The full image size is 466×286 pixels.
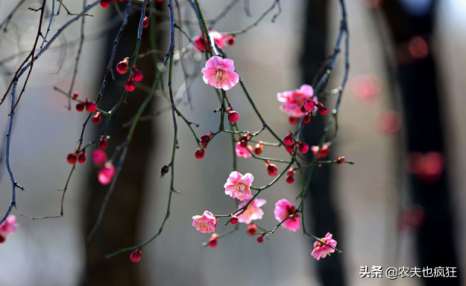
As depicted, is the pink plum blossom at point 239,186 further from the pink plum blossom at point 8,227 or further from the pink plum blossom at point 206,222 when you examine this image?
the pink plum blossom at point 8,227

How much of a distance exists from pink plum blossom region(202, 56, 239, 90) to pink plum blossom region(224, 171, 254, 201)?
6.4 inches

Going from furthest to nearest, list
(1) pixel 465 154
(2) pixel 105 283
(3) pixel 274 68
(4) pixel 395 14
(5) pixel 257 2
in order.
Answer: (1) pixel 465 154
(3) pixel 274 68
(5) pixel 257 2
(4) pixel 395 14
(2) pixel 105 283

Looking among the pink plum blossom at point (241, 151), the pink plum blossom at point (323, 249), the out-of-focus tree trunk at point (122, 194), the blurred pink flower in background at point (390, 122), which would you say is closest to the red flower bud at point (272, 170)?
the pink plum blossom at point (241, 151)

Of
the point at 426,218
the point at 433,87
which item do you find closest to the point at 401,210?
the point at 426,218


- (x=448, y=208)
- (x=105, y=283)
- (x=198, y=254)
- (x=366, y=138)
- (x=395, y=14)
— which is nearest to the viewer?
(x=105, y=283)

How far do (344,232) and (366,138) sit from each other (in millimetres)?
4911

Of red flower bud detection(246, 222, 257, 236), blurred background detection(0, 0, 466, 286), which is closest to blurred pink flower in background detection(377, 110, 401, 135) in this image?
blurred background detection(0, 0, 466, 286)

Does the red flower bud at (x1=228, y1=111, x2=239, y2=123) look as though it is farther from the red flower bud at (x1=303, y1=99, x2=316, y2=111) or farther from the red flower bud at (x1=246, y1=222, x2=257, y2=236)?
the red flower bud at (x1=246, y1=222, x2=257, y2=236)

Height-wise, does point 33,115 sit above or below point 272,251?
above

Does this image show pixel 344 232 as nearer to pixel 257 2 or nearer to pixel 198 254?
pixel 257 2

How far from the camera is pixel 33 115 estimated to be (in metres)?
6.47

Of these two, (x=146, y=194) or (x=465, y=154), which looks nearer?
(x=146, y=194)

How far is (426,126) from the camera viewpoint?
8.16 feet

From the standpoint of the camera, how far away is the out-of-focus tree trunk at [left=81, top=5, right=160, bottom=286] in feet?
7.39
